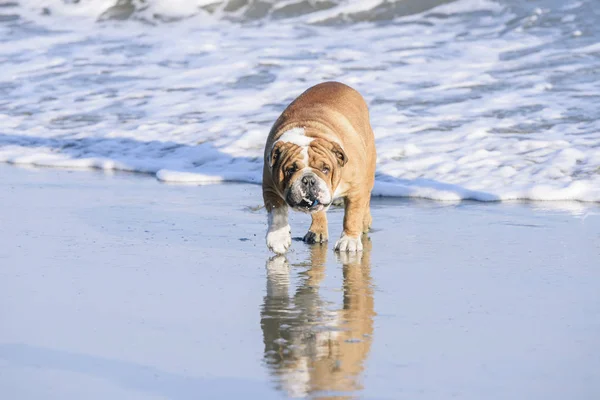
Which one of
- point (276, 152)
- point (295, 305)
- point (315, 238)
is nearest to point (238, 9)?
point (315, 238)

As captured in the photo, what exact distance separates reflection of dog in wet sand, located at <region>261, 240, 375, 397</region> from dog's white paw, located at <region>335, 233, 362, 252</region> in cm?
41

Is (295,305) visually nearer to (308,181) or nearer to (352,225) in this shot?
(308,181)

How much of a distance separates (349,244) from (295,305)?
1404 mm

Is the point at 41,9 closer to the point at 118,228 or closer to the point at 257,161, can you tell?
the point at 257,161

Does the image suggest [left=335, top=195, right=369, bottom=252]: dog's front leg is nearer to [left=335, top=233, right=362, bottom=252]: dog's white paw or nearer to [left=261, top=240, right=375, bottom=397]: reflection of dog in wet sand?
[left=335, top=233, right=362, bottom=252]: dog's white paw

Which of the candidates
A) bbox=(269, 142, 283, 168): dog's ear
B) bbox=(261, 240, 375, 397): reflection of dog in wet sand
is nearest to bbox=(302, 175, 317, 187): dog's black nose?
bbox=(269, 142, 283, 168): dog's ear

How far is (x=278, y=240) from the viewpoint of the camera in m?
5.75

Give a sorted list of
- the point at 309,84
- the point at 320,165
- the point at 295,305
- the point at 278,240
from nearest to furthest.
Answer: the point at 295,305 < the point at 320,165 < the point at 278,240 < the point at 309,84

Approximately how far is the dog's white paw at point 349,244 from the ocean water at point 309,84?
1.94m

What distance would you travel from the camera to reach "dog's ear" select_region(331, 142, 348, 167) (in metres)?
5.58

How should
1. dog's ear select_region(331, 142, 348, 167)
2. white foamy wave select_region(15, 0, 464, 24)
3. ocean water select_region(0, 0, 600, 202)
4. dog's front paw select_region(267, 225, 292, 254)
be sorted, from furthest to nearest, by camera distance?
white foamy wave select_region(15, 0, 464, 24) < ocean water select_region(0, 0, 600, 202) < dog's front paw select_region(267, 225, 292, 254) < dog's ear select_region(331, 142, 348, 167)

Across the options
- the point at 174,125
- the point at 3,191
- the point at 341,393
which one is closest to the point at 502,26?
the point at 174,125

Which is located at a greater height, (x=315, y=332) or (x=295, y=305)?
(x=315, y=332)

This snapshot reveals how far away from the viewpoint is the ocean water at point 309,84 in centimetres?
873
